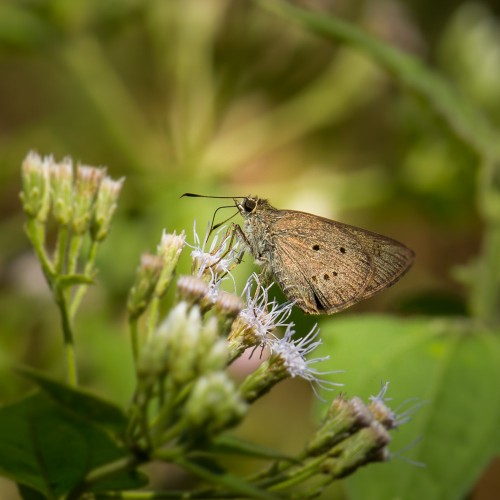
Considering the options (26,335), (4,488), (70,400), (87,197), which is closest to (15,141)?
(26,335)

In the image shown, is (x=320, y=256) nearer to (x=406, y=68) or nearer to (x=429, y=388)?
(x=429, y=388)

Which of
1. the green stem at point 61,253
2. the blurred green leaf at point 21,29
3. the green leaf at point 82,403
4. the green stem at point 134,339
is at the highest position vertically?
the blurred green leaf at point 21,29

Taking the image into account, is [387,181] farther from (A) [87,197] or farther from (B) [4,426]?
(B) [4,426]

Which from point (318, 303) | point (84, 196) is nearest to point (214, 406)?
point (84, 196)

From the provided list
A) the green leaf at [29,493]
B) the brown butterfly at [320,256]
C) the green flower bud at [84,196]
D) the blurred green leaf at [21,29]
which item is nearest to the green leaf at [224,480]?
the green leaf at [29,493]

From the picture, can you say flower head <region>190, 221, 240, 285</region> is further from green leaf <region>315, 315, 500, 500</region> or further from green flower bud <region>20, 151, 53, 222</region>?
green leaf <region>315, 315, 500, 500</region>

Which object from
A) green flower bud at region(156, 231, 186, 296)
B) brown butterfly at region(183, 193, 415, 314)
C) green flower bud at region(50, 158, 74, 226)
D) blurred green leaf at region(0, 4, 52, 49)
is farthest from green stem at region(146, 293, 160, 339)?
blurred green leaf at region(0, 4, 52, 49)

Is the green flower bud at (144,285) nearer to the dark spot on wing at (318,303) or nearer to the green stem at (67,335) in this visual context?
the green stem at (67,335)
